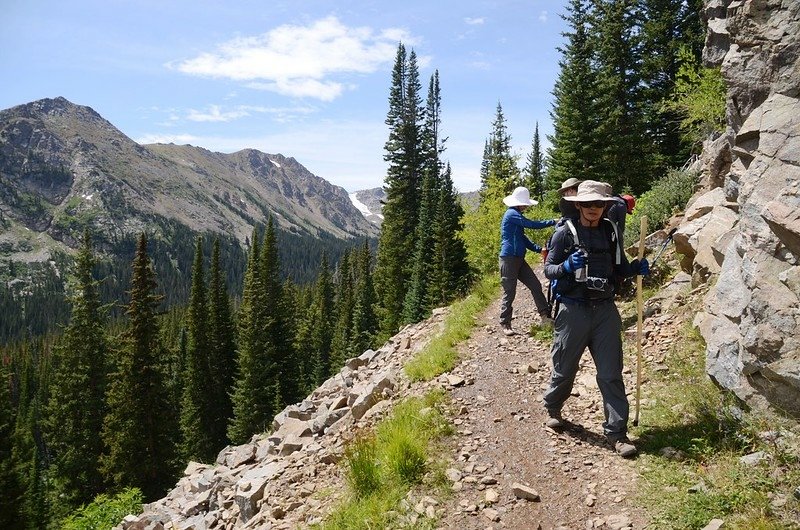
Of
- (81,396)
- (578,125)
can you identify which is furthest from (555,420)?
(81,396)

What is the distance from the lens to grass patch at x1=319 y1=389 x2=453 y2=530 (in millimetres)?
5215

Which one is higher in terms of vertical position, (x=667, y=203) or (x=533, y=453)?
(x=667, y=203)

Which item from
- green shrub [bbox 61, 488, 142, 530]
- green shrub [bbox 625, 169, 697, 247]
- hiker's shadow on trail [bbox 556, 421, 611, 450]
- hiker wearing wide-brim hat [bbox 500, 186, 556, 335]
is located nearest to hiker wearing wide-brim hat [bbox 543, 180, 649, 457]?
hiker's shadow on trail [bbox 556, 421, 611, 450]

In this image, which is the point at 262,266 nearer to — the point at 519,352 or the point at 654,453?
the point at 519,352

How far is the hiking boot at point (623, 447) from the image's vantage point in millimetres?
5398

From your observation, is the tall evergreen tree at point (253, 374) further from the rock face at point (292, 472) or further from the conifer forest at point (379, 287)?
the rock face at point (292, 472)

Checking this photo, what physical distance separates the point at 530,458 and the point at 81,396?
3362cm

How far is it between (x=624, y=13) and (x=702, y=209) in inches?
1130

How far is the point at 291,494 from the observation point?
6.85 m

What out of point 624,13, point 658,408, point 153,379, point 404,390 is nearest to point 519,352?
point 404,390

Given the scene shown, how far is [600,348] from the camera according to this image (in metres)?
5.70

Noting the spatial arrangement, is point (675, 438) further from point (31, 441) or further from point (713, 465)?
point (31, 441)

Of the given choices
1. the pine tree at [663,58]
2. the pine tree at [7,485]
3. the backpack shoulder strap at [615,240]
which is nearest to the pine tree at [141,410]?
the pine tree at [7,485]

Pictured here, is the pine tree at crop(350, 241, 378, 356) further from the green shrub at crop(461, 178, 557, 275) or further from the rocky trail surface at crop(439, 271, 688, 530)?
the rocky trail surface at crop(439, 271, 688, 530)
